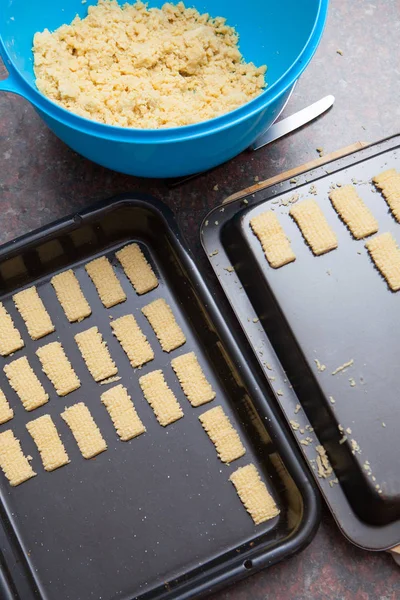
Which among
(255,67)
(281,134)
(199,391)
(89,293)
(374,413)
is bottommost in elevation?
(374,413)

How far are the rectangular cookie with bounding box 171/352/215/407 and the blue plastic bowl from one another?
0.32m

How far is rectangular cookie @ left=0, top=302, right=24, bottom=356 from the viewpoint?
115cm

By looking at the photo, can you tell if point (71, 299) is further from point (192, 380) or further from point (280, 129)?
point (280, 129)

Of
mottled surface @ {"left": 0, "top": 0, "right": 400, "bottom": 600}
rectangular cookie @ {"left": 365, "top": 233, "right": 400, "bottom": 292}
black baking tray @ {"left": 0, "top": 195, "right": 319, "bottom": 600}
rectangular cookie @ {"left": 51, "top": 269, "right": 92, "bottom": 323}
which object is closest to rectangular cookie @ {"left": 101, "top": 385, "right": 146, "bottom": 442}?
black baking tray @ {"left": 0, "top": 195, "right": 319, "bottom": 600}

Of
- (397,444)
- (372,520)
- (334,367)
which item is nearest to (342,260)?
(334,367)

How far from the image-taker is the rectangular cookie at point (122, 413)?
112 centimetres

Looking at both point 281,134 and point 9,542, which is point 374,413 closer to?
point 281,134

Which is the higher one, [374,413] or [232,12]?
[232,12]

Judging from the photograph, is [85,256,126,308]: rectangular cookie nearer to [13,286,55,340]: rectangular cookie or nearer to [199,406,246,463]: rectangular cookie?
[13,286,55,340]: rectangular cookie

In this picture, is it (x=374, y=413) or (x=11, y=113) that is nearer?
(x=374, y=413)

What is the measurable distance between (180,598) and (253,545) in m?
0.15

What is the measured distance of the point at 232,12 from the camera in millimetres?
1166

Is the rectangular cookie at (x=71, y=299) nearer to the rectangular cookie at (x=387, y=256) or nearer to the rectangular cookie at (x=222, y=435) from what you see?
the rectangular cookie at (x=222, y=435)

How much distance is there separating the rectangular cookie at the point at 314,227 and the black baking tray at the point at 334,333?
12 millimetres
